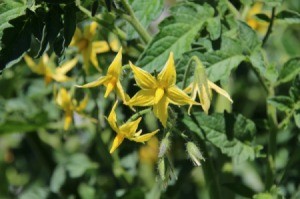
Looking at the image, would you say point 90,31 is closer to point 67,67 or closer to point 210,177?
point 67,67

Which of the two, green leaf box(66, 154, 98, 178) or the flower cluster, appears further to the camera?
green leaf box(66, 154, 98, 178)

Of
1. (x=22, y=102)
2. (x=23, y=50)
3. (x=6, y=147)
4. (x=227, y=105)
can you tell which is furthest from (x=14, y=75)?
(x=23, y=50)

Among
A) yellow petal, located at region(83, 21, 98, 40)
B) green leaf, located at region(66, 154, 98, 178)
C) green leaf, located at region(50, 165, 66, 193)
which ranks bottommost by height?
green leaf, located at region(50, 165, 66, 193)

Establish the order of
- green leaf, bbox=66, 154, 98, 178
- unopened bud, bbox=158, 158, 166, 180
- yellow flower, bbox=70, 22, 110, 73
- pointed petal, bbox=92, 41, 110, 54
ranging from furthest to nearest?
green leaf, bbox=66, 154, 98, 178, pointed petal, bbox=92, 41, 110, 54, yellow flower, bbox=70, 22, 110, 73, unopened bud, bbox=158, 158, 166, 180

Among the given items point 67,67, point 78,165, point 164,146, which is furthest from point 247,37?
point 78,165

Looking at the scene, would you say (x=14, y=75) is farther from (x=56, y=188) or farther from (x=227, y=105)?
(x=227, y=105)

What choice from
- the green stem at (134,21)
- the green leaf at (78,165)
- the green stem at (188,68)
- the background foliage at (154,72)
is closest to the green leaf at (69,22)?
the background foliage at (154,72)

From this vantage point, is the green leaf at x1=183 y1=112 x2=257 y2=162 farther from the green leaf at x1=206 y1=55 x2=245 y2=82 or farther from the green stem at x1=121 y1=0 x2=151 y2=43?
the green stem at x1=121 y1=0 x2=151 y2=43

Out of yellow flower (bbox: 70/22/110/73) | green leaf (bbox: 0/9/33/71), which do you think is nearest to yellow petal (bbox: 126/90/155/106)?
green leaf (bbox: 0/9/33/71)
